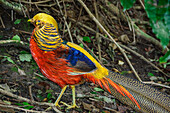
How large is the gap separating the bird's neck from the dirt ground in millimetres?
793

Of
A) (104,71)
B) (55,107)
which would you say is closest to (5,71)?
(55,107)

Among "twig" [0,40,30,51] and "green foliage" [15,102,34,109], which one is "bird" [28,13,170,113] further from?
"twig" [0,40,30,51]

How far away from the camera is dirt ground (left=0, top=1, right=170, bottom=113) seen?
3234mm

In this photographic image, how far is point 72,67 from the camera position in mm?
2924

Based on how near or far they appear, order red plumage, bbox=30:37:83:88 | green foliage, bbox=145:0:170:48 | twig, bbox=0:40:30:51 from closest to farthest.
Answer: green foliage, bbox=145:0:170:48 < red plumage, bbox=30:37:83:88 < twig, bbox=0:40:30:51

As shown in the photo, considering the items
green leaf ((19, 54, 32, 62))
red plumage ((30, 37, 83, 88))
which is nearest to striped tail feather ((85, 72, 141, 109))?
red plumage ((30, 37, 83, 88))

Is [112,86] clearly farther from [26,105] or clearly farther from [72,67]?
[26,105]

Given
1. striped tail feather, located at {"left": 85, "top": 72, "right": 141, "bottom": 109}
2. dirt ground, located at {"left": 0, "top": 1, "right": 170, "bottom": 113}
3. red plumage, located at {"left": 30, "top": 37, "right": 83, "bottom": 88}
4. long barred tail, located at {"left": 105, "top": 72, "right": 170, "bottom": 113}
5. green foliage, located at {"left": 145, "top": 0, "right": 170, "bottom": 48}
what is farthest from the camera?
dirt ground, located at {"left": 0, "top": 1, "right": 170, "bottom": 113}

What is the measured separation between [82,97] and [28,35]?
67.0 inches

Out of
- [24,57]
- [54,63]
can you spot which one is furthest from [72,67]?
[24,57]

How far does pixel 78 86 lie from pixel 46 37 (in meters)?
1.34

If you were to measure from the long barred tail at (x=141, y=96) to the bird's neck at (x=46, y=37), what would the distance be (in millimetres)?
896

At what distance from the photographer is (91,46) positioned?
4.86 meters

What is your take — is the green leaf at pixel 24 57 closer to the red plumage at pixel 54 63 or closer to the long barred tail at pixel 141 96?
the red plumage at pixel 54 63
